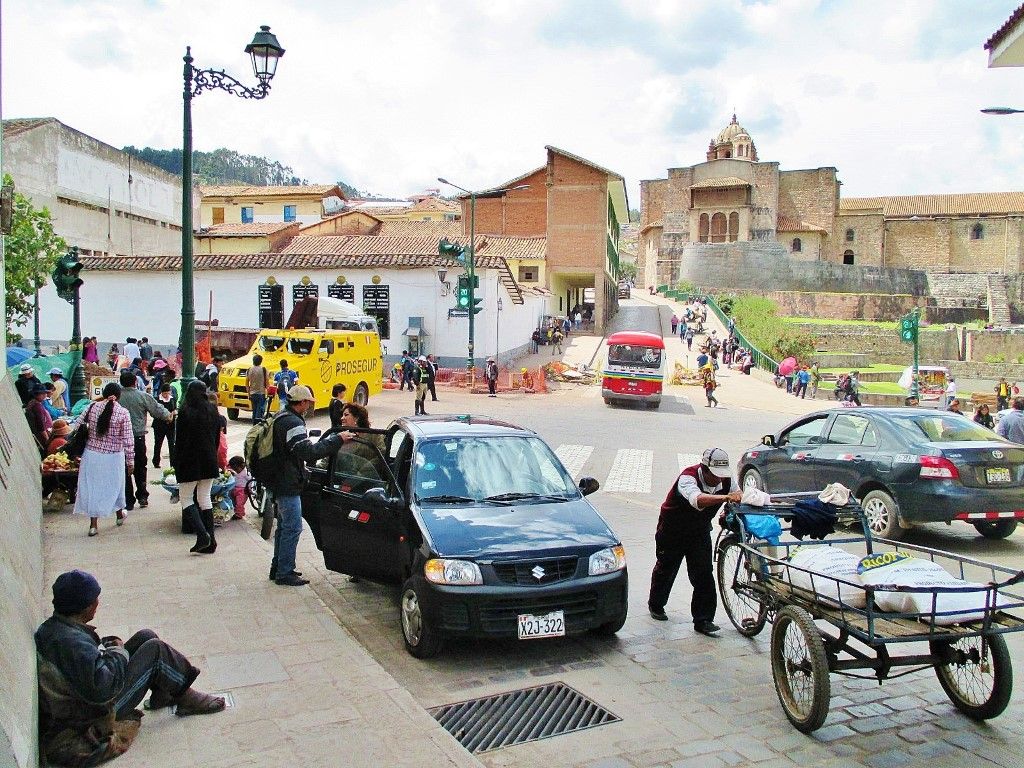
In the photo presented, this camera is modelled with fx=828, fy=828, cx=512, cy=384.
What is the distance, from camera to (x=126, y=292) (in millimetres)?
33219

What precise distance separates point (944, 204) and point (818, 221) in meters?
15.0

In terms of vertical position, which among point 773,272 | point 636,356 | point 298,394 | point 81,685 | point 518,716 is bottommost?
Answer: point 518,716

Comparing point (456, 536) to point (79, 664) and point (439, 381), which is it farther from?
point (439, 381)

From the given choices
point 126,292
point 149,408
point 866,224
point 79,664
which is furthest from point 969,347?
point 79,664

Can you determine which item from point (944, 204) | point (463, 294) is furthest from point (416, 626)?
point (944, 204)

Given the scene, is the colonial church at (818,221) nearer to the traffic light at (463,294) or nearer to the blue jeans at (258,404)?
the traffic light at (463,294)

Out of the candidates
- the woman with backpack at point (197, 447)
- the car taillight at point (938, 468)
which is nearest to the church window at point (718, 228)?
the car taillight at point (938, 468)

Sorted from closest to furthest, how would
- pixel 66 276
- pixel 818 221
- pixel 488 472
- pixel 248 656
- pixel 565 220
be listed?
pixel 248 656, pixel 488 472, pixel 66 276, pixel 565 220, pixel 818 221

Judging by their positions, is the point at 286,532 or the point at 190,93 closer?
the point at 286,532

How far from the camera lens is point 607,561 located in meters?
6.11

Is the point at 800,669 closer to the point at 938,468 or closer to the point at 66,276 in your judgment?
the point at 938,468

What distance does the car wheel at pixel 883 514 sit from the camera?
923 cm

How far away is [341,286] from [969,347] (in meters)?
52.7

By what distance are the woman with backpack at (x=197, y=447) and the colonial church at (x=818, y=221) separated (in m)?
75.4
